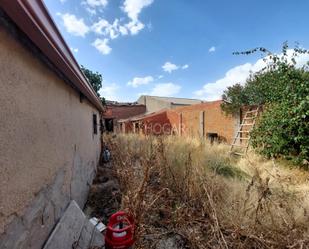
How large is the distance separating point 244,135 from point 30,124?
9290mm

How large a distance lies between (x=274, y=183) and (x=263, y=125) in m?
3.16

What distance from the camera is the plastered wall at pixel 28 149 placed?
1409mm

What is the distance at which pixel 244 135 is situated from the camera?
375 inches

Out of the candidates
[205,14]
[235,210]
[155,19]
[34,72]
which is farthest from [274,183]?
[155,19]

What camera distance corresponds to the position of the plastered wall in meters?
1.41

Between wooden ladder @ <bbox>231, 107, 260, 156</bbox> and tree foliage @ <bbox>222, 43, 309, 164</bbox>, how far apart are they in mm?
752

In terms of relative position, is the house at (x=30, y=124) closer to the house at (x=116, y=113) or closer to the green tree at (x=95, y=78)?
the green tree at (x=95, y=78)

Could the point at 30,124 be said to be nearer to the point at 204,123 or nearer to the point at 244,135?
the point at 244,135

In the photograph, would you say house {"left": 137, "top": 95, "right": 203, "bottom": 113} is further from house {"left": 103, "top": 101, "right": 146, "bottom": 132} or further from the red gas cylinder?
the red gas cylinder

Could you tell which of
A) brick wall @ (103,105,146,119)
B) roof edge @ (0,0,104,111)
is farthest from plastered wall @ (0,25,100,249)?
brick wall @ (103,105,146,119)

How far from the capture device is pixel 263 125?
725cm

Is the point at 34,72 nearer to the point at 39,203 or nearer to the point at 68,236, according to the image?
the point at 39,203

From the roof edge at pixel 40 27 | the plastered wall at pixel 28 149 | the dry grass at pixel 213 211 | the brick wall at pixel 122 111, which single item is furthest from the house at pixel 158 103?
the roof edge at pixel 40 27

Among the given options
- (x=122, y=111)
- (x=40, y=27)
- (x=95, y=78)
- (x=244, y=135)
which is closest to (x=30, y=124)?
(x=40, y=27)
